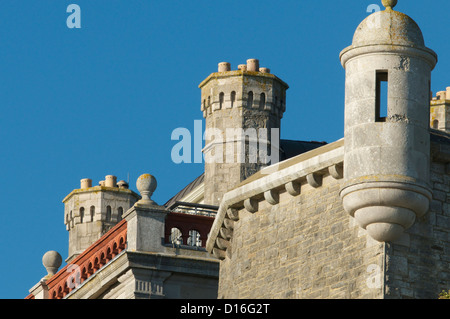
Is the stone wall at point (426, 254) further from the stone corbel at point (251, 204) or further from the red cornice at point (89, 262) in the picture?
the red cornice at point (89, 262)

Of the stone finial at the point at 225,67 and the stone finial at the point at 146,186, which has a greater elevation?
the stone finial at the point at 225,67

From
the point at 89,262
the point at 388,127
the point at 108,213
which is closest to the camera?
the point at 388,127

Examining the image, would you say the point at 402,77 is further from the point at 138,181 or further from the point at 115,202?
the point at 115,202

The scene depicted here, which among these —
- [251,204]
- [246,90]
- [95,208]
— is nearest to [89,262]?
[251,204]

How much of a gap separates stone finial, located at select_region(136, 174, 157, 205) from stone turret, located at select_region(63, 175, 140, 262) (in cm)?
1005

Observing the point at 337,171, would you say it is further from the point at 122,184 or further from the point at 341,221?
the point at 122,184

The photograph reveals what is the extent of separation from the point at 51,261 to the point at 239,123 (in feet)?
19.2

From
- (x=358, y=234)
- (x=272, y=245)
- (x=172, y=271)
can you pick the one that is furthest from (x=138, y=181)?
(x=358, y=234)

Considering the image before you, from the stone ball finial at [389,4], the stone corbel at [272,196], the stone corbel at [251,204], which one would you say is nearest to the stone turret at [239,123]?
the stone corbel at [251,204]

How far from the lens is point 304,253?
35906 mm

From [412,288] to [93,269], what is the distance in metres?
10.9

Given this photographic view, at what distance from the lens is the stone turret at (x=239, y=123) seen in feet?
156

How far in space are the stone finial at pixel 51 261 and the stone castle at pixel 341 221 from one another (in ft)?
11.9

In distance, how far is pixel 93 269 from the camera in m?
42.9
